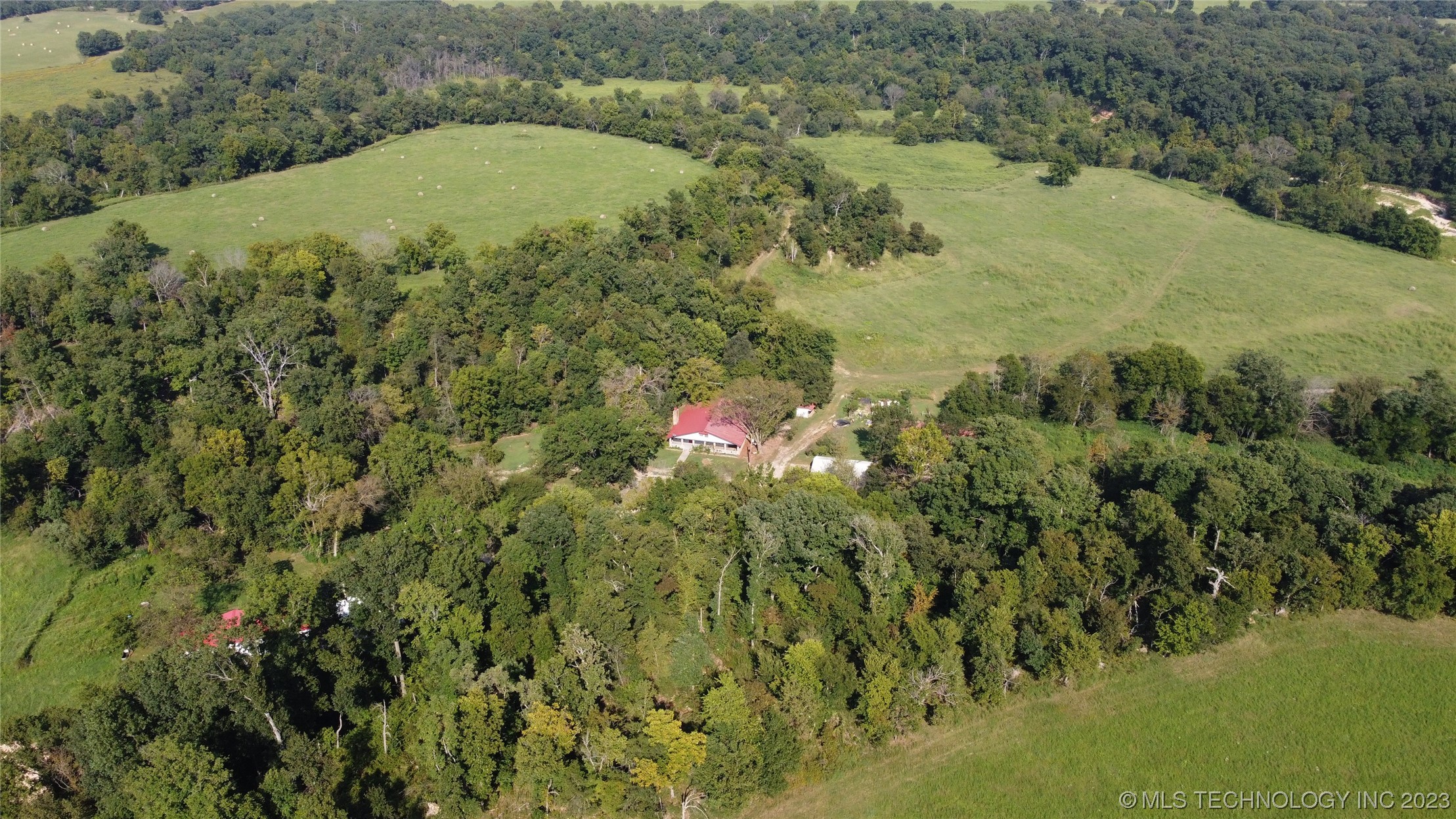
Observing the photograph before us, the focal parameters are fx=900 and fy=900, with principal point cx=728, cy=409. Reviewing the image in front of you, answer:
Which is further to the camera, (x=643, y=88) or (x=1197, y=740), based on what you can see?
(x=643, y=88)

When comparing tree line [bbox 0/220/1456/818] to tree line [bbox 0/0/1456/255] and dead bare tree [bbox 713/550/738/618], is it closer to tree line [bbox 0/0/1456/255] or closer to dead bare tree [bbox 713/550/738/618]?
dead bare tree [bbox 713/550/738/618]

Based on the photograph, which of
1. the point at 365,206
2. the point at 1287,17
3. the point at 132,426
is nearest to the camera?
the point at 132,426

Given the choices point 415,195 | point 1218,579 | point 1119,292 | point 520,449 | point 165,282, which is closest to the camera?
point 1218,579

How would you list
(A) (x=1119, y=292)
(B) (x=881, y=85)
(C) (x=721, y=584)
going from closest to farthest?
(C) (x=721, y=584), (A) (x=1119, y=292), (B) (x=881, y=85)

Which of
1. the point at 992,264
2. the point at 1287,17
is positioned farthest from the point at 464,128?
the point at 1287,17

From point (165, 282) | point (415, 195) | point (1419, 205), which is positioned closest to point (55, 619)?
point (165, 282)

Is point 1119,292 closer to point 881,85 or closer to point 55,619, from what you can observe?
point 881,85

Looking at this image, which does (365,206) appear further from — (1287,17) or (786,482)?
(1287,17)

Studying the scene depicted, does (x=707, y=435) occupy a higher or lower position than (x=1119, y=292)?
lower
